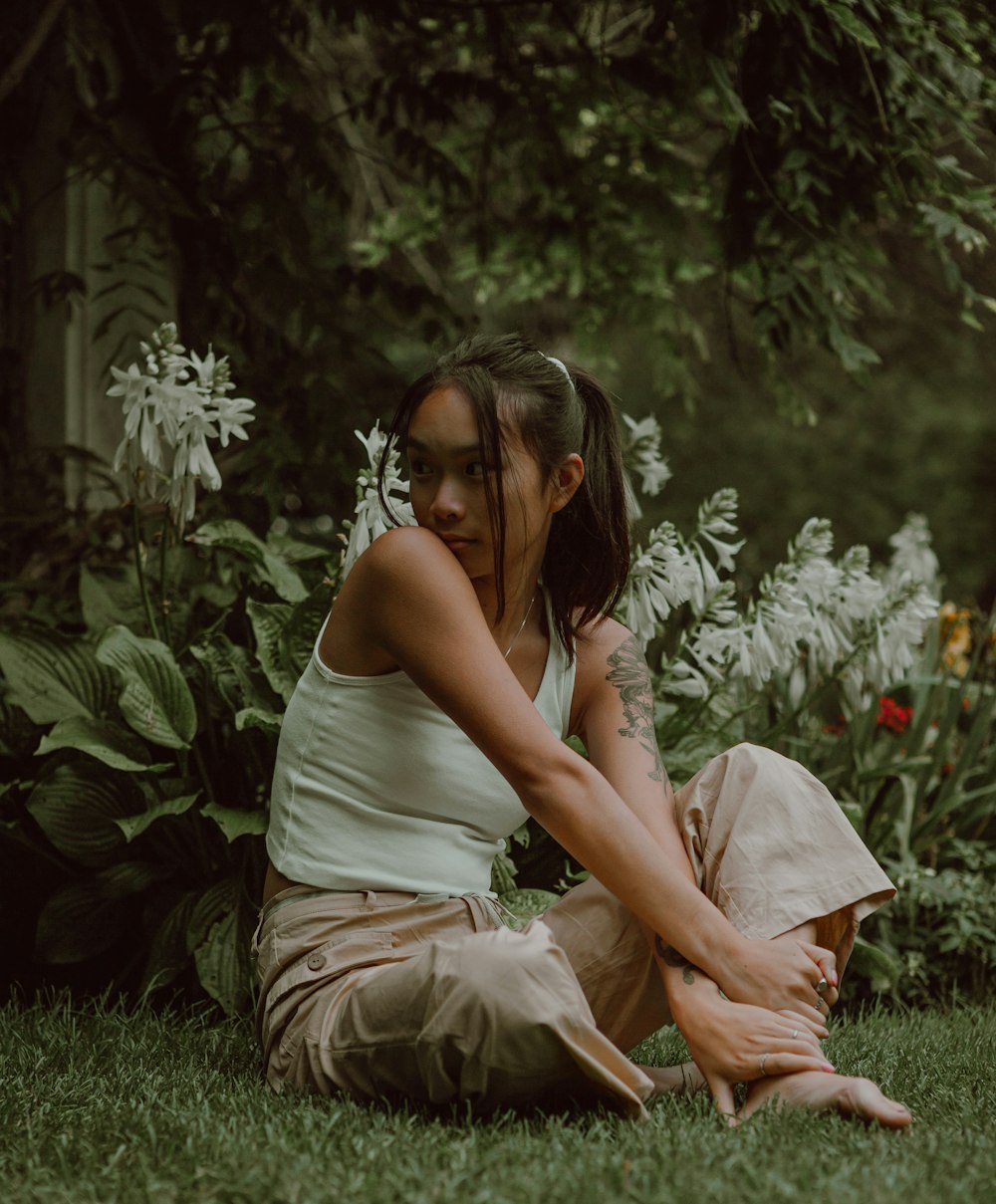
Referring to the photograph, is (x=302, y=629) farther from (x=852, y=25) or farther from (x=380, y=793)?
(x=852, y=25)

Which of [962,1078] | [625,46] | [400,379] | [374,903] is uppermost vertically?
[625,46]

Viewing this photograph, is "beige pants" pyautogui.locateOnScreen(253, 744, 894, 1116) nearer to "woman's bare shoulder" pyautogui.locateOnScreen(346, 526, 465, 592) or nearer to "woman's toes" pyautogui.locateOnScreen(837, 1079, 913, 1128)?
"woman's toes" pyautogui.locateOnScreen(837, 1079, 913, 1128)

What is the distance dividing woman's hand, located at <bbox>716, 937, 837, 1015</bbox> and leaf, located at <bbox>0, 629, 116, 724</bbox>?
1868 millimetres

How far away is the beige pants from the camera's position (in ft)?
Answer: 6.31

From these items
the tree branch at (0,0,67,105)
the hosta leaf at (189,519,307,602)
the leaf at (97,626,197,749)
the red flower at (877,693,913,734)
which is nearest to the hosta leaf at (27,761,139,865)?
the leaf at (97,626,197,749)

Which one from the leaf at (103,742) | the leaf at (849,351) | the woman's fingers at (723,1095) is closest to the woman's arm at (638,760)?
the woman's fingers at (723,1095)

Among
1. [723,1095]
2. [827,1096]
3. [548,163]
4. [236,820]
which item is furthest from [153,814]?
[548,163]

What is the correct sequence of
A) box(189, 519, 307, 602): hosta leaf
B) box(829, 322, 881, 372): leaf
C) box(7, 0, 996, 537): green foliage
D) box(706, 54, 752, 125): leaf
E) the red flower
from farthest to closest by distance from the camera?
the red flower, box(829, 322, 881, 372): leaf, box(7, 0, 996, 537): green foliage, box(706, 54, 752, 125): leaf, box(189, 519, 307, 602): hosta leaf

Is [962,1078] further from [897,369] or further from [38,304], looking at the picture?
[897,369]

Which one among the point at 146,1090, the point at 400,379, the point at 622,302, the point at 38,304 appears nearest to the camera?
the point at 146,1090

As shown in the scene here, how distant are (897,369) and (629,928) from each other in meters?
16.0

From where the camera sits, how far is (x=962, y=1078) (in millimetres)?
2520

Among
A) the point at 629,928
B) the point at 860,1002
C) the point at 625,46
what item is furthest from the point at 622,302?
the point at 629,928

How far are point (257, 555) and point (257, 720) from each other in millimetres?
600
